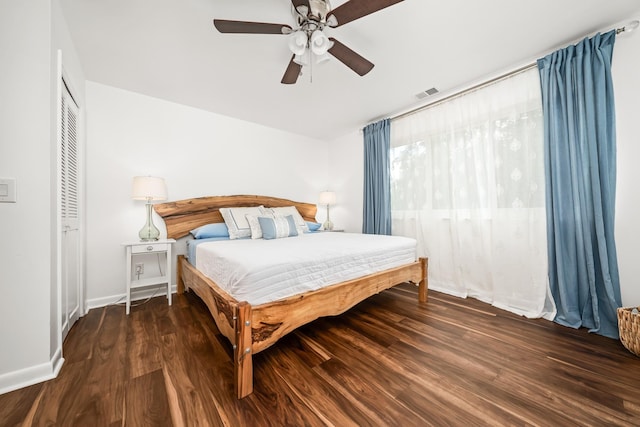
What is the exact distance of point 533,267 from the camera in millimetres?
2217

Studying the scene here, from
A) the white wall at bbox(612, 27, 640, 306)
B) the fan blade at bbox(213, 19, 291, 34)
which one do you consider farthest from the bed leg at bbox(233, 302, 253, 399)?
the white wall at bbox(612, 27, 640, 306)

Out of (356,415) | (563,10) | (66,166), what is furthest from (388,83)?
(66,166)

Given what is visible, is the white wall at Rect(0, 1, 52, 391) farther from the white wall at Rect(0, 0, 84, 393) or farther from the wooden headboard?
the wooden headboard

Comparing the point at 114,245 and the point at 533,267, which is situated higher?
the point at 114,245

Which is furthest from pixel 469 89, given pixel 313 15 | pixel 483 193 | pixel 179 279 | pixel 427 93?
pixel 179 279

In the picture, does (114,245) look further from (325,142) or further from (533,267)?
(533,267)

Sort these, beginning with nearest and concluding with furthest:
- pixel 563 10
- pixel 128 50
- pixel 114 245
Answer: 1. pixel 563 10
2. pixel 128 50
3. pixel 114 245

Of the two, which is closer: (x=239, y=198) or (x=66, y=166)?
(x=66, y=166)

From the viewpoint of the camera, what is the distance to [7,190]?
1.26 meters

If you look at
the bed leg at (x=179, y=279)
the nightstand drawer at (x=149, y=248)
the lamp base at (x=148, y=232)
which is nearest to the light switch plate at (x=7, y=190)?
the nightstand drawer at (x=149, y=248)

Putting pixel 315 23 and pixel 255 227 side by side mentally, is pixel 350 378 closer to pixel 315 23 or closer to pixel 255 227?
pixel 255 227

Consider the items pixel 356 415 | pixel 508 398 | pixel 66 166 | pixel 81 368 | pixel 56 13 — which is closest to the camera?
pixel 356 415

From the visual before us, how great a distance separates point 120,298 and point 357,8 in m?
3.41

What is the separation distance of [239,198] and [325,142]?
214 cm
